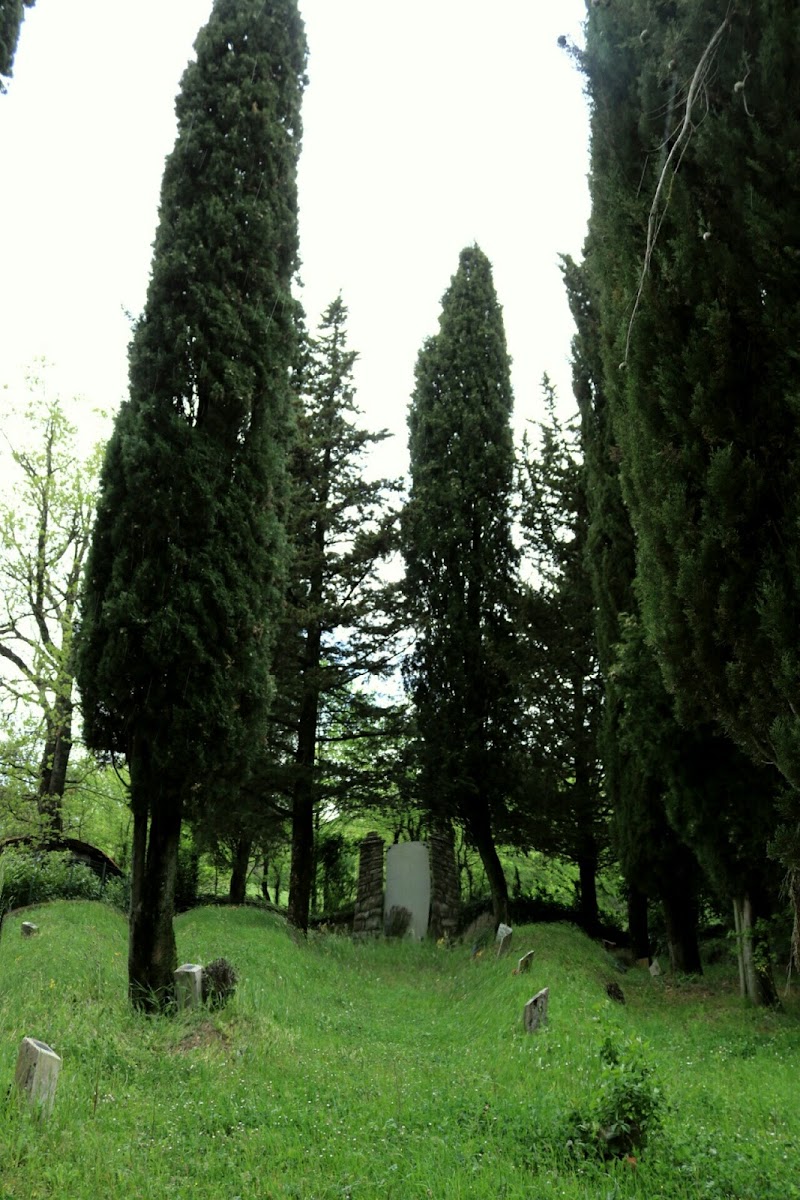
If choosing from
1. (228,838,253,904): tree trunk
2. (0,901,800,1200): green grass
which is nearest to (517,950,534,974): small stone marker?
(0,901,800,1200): green grass

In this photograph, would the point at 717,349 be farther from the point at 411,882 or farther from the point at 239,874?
the point at 239,874

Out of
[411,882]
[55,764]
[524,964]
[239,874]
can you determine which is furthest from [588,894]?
[55,764]

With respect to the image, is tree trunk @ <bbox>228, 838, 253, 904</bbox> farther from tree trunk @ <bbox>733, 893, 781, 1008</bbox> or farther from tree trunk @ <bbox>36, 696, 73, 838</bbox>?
tree trunk @ <bbox>733, 893, 781, 1008</bbox>

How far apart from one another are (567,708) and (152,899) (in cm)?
1066

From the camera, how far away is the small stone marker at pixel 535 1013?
669cm

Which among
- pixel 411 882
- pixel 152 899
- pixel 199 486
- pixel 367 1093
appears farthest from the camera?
pixel 411 882

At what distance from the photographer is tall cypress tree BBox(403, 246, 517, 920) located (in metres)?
15.3

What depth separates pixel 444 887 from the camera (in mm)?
16359

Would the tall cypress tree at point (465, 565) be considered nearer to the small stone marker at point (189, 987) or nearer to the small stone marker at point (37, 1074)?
the small stone marker at point (189, 987)

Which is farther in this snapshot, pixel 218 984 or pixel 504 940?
pixel 504 940

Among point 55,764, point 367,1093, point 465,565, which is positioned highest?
point 465,565

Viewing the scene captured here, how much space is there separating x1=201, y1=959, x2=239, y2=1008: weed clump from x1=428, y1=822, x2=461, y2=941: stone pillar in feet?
30.1

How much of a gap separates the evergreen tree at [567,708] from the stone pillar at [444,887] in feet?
6.76

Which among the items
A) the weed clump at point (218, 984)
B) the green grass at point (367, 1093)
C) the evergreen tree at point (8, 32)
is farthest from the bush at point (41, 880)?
the evergreen tree at point (8, 32)
